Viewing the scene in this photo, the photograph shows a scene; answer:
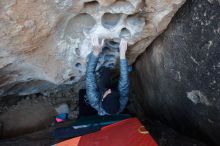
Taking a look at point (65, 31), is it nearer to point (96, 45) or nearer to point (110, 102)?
point (96, 45)

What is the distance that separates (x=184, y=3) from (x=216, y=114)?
2.44ft

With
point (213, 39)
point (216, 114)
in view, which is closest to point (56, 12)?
point (213, 39)

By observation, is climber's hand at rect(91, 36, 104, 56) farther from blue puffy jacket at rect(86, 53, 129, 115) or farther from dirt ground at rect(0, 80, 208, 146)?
dirt ground at rect(0, 80, 208, 146)

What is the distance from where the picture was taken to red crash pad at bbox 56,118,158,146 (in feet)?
6.61

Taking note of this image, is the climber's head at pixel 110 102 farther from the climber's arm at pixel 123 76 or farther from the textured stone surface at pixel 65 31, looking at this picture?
the textured stone surface at pixel 65 31

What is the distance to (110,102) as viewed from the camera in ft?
7.19

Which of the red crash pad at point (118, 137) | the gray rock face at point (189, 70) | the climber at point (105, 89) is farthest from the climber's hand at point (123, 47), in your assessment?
the red crash pad at point (118, 137)

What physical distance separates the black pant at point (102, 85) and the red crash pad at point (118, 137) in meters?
0.35

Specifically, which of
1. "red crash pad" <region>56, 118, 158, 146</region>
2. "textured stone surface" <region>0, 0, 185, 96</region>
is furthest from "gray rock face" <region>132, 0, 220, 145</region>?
"red crash pad" <region>56, 118, 158, 146</region>

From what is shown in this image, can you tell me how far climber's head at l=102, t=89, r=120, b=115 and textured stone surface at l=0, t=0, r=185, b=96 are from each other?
381 millimetres

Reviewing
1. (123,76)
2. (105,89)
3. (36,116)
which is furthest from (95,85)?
(36,116)

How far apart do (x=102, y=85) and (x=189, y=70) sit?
75 cm

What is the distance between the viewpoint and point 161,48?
2357mm

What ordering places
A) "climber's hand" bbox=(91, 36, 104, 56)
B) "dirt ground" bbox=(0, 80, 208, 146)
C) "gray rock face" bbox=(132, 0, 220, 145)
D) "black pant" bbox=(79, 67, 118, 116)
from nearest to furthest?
"gray rock face" bbox=(132, 0, 220, 145), "climber's hand" bbox=(91, 36, 104, 56), "black pant" bbox=(79, 67, 118, 116), "dirt ground" bbox=(0, 80, 208, 146)
